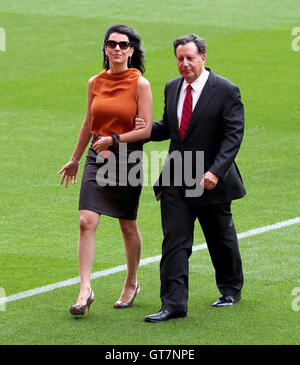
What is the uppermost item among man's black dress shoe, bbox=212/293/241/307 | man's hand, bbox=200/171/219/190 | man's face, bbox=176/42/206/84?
man's face, bbox=176/42/206/84

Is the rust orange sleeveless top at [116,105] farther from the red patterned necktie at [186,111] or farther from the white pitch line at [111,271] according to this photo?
the white pitch line at [111,271]

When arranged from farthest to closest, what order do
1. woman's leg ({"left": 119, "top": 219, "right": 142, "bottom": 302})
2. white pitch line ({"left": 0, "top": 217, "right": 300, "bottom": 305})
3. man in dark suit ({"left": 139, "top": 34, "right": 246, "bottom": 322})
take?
white pitch line ({"left": 0, "top": 217, "right": 300, "bottom": 305})
woman's leg ({"left": 119, "top": 219, "right": 142, "bottom": 302})
man in dark suit ({"left": 139, "top": 34, "right": 246, "bottom": 322})

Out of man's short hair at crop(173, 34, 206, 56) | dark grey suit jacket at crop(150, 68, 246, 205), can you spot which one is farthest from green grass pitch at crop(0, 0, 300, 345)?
man's short hair at crop(173, 34, 206, 56)

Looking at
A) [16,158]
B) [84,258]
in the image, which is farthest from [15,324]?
[16,158]

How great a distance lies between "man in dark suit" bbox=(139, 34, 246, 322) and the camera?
319 inches

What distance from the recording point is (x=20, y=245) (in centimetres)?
1049

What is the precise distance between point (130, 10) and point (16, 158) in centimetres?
1081

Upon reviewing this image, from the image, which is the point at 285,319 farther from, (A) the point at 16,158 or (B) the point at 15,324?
(A) the point at 16,158

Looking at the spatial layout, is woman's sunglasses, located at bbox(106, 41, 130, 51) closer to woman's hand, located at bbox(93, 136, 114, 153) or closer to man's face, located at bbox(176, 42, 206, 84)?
man's face, located at bbox(176, 42, 206, 84)

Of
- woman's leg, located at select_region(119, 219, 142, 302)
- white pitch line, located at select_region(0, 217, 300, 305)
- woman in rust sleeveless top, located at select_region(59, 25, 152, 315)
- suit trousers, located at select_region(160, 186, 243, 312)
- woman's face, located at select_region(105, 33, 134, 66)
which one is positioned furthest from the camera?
white pitch line, located at select_region(0, 217, 300, 305)

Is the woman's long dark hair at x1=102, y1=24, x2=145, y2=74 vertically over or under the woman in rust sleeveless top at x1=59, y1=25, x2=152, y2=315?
over

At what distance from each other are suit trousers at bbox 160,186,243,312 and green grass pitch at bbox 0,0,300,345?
19 cm

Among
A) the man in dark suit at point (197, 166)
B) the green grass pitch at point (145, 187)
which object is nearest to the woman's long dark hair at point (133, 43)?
the man in dark suit at point (197, 166)
